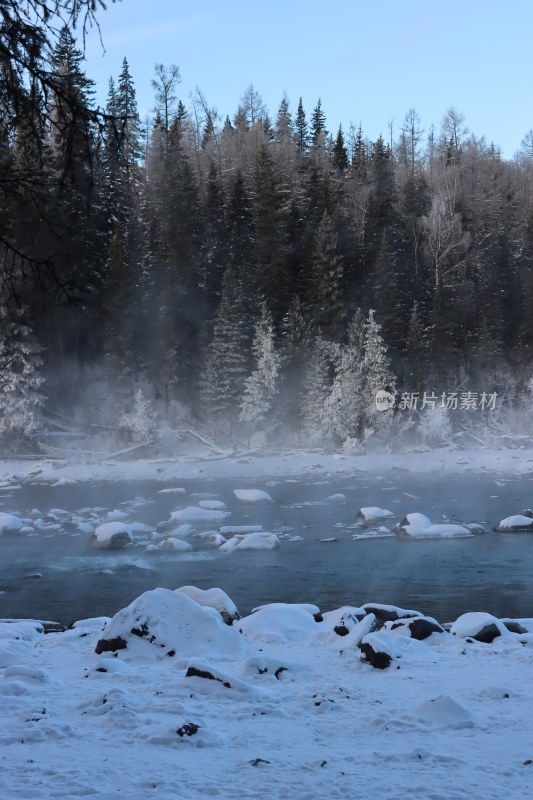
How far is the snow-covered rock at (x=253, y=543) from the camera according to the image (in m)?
19.2

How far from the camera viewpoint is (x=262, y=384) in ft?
138

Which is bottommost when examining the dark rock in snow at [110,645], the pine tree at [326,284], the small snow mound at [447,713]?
the dark rock in snow at [110,645]

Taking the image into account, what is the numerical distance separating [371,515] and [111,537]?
8.29 m

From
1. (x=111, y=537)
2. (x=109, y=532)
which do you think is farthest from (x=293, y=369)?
(x=111, y=537)

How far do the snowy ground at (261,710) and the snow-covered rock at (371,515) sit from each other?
13.3 meters

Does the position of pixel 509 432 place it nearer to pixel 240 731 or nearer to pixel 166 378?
pixel 166 378

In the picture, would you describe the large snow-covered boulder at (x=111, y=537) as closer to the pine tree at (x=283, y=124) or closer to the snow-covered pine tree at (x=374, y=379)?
the snow-covered pine tree at (x=374, y=379)

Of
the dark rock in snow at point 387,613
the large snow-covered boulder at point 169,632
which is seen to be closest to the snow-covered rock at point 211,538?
the dark rock in snow at point 387,613

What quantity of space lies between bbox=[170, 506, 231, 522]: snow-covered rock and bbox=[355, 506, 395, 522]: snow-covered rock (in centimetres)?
432

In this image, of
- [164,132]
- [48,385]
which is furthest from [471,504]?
[164,132]

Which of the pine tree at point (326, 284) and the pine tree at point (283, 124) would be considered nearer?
the pine tree at point (326, 284)

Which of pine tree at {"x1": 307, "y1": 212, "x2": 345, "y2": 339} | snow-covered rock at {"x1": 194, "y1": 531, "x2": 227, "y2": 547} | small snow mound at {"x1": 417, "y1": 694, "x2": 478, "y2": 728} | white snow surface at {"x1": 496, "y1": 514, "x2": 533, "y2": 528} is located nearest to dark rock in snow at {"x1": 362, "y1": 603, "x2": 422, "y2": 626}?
small snow mound at {"x1": 417, "y1": 694, "x2": 478, "y2": 728}

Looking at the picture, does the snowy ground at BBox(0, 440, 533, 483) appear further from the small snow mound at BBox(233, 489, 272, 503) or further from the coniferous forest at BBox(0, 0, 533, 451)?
the small snow mound at BBox(233, 489, 272, 503)

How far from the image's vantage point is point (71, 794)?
4.12m
